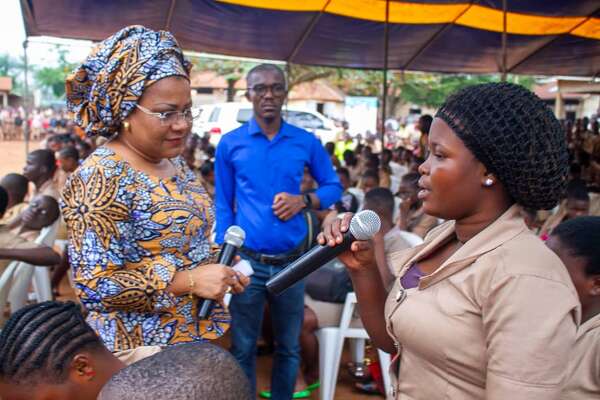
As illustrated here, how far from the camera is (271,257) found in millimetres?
3205

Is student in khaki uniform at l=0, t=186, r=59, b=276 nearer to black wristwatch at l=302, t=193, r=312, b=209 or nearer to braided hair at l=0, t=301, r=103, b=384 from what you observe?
black wristwatch at l=302, t=193, r=312, b=209

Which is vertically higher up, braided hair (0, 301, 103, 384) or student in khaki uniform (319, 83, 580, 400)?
student in khaki uniform (319, 83, 580, 400)

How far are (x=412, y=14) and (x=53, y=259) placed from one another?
19.7ft

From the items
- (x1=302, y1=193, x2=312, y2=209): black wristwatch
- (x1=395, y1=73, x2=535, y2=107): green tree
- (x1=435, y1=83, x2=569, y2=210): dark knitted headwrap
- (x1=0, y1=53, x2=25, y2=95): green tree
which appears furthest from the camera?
(x1=0, y1=53, x2=25, y2=95): green tree

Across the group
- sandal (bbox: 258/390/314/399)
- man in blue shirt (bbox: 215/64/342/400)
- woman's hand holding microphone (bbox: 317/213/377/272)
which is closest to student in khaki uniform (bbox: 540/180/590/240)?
sandal (bbox: 258/390/314/399)

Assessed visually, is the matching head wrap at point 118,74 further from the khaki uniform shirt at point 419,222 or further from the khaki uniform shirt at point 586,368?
the khaki uniform shirt at point 419,222

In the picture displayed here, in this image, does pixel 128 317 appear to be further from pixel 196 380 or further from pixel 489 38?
pixel 489 38

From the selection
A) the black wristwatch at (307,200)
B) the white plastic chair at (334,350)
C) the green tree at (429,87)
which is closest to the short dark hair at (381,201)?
the white plastic chair at (334,350)

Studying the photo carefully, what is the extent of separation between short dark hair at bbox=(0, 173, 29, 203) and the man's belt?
3208mm

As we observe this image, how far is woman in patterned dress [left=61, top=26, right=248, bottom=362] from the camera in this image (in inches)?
72.4

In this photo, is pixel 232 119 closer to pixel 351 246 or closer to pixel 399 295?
pixel 351 246

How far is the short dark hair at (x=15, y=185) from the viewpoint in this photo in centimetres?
549

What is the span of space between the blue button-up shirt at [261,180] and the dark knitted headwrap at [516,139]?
1933 millimetres

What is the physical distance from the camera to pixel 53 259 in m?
3.93
